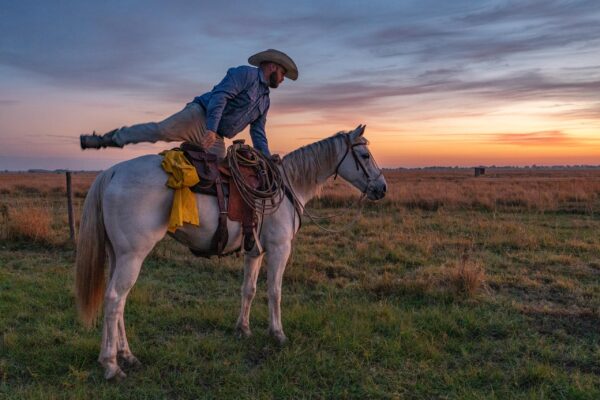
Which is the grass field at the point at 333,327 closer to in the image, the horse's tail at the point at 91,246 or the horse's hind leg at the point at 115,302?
the horse's hind leg at the point at 115,302

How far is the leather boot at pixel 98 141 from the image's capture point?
4.19m

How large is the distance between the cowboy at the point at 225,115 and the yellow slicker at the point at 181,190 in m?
0.43

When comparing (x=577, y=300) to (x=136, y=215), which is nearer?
(x=136, y=215)

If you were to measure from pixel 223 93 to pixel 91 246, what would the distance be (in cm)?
191

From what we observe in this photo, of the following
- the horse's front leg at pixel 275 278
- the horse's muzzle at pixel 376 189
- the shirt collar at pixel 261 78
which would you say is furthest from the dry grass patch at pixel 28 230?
the horse's muzzle at pixel 376 189

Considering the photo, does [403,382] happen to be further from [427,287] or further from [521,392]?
[427,287]

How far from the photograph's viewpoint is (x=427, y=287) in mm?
6570

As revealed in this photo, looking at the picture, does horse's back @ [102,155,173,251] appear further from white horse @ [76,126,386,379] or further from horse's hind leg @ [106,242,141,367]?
horse's hind leg @ [106,242,141,367]

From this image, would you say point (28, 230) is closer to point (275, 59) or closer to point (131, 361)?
point (131, 361)

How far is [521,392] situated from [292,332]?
92.0 inches

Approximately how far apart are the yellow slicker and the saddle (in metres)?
0.10

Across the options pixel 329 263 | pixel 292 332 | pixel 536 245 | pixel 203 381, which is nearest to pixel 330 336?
pixel 292 332

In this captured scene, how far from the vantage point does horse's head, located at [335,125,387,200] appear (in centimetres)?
532

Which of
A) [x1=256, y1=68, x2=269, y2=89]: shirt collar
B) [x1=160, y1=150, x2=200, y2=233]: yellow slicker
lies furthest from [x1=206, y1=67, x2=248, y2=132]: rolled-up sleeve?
[x1=160, y1=150, x2=200, y2=233]: yellow slicker
